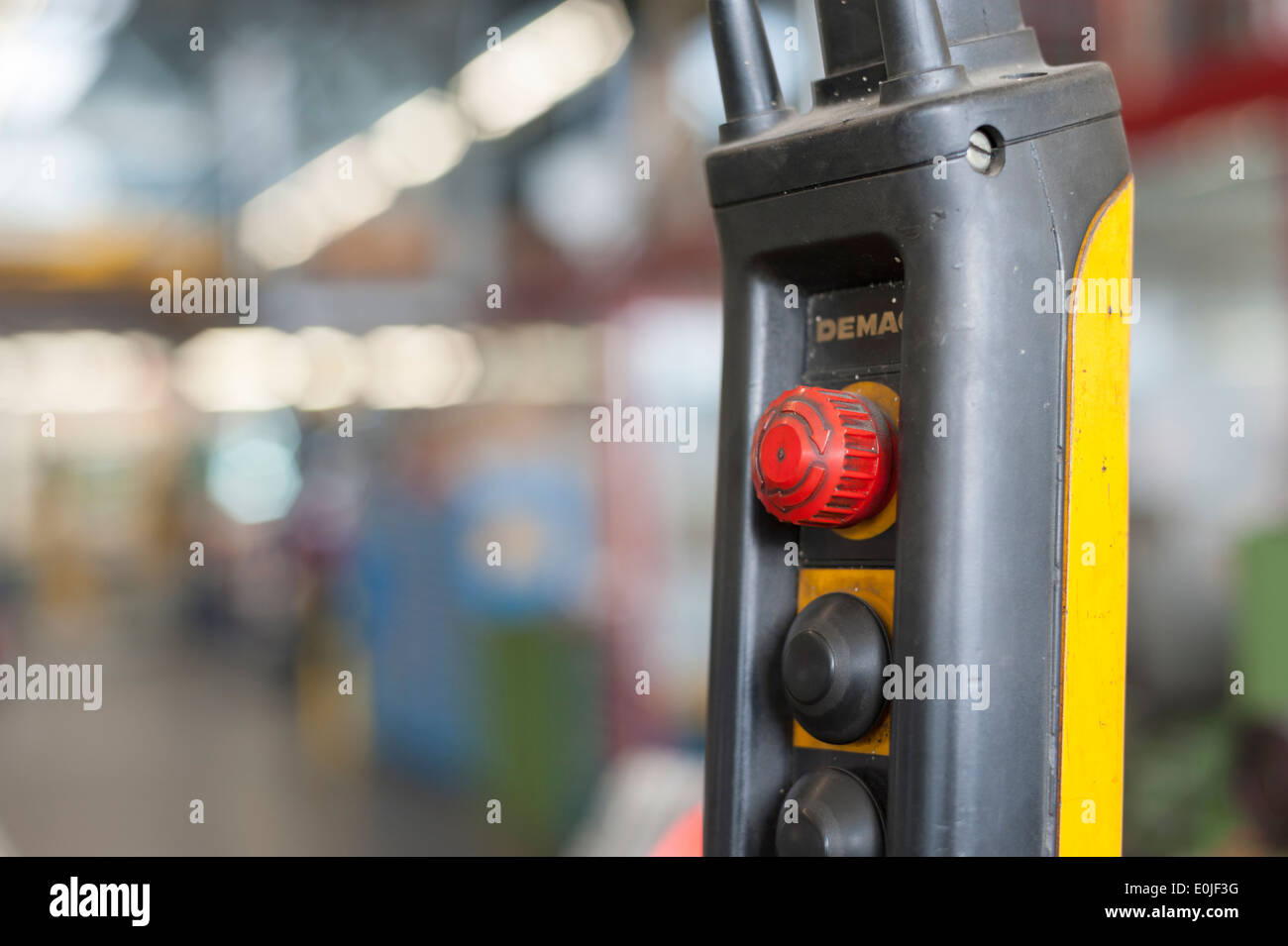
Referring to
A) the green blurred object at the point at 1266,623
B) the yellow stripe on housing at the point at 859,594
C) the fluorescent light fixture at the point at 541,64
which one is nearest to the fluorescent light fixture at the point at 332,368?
the fluorescent light fixture at the point at 541,64

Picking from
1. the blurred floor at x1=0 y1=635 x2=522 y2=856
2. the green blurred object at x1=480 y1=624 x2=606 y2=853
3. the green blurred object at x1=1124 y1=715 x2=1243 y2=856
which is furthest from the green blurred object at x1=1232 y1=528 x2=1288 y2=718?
the blurred floor at x1=0 y1=635 x2=522 y2=856

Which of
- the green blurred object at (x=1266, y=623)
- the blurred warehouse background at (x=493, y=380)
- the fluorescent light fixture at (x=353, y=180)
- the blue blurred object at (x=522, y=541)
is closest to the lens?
the green blurred object at (x=1266, y=623)

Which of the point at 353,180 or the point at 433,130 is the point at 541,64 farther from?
the point at 353,180

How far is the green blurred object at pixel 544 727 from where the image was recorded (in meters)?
5.04

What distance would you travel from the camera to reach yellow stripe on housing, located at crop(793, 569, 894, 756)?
3.01 feet

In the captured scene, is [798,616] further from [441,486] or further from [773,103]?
[441,486]

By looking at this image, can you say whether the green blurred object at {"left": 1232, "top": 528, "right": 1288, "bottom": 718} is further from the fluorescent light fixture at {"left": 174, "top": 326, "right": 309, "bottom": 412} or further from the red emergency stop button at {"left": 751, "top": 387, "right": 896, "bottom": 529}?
the fluorescent light fixture at {"left": 174, "top": 326, "right": 309, "bottom": 412}

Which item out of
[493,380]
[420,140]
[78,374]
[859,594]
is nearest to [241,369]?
[78,374]

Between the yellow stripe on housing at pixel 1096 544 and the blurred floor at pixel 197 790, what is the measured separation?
3.52 metres

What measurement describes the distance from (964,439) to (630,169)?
520 centimetres

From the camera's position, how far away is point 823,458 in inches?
34.4

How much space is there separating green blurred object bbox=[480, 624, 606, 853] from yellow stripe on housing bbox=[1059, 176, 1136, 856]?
4.21 metres

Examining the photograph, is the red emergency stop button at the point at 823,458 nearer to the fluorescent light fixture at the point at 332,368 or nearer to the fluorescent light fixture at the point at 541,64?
the fluorescent light fixture at the point at 541,64

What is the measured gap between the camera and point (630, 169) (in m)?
5.83
